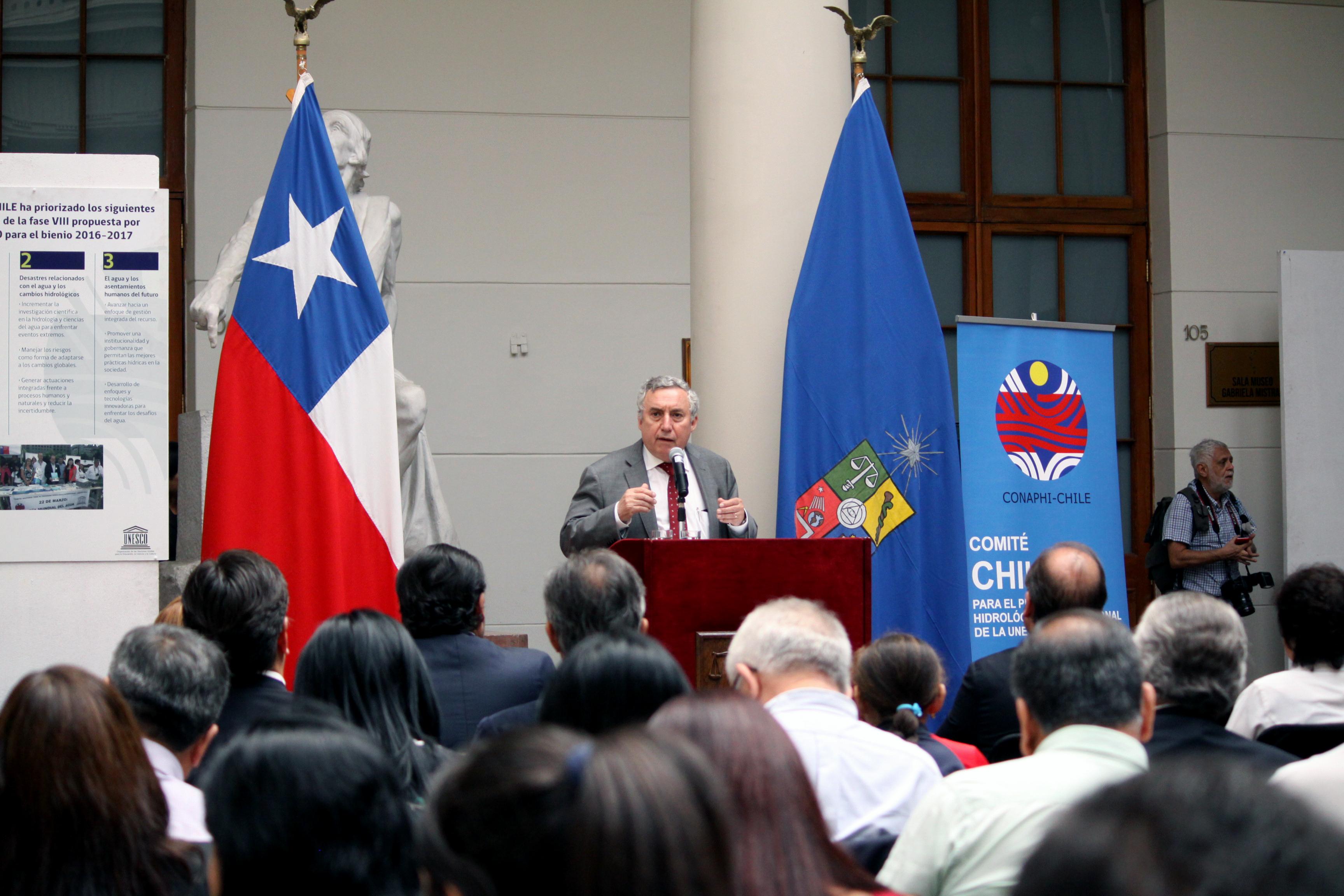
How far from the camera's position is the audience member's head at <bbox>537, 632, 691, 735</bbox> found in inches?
69.3

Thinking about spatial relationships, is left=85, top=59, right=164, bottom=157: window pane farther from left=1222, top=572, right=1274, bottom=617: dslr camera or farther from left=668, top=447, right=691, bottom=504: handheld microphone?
left=1222, top=572, right=1274, bottom=617: dslr camera

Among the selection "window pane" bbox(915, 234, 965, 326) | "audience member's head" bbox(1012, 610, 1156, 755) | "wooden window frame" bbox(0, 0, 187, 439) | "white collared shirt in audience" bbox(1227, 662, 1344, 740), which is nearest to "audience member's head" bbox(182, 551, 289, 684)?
"audience member's head" bbox(1012, 610, 1156, 755)

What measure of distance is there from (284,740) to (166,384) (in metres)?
3.19

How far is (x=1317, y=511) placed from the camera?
661 cm

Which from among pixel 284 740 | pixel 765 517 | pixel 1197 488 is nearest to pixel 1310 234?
pixel 1197 488

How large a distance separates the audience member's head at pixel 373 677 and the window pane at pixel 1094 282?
5.68 metres

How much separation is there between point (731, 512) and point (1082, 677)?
1745 millimetres

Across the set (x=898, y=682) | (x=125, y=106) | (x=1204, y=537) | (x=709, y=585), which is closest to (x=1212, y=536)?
(x=1204, y=537)

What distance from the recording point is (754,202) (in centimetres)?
457

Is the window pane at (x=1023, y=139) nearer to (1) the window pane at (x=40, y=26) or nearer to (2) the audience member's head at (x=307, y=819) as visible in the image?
(1) the window pane at (x=40, y=26)

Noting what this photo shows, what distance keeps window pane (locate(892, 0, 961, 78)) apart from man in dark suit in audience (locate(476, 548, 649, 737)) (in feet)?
16.5

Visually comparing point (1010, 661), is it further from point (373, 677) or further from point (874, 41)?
point (874, 41)

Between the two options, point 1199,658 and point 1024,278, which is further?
point 1024,278

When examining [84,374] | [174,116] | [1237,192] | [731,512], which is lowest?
[731,512]
